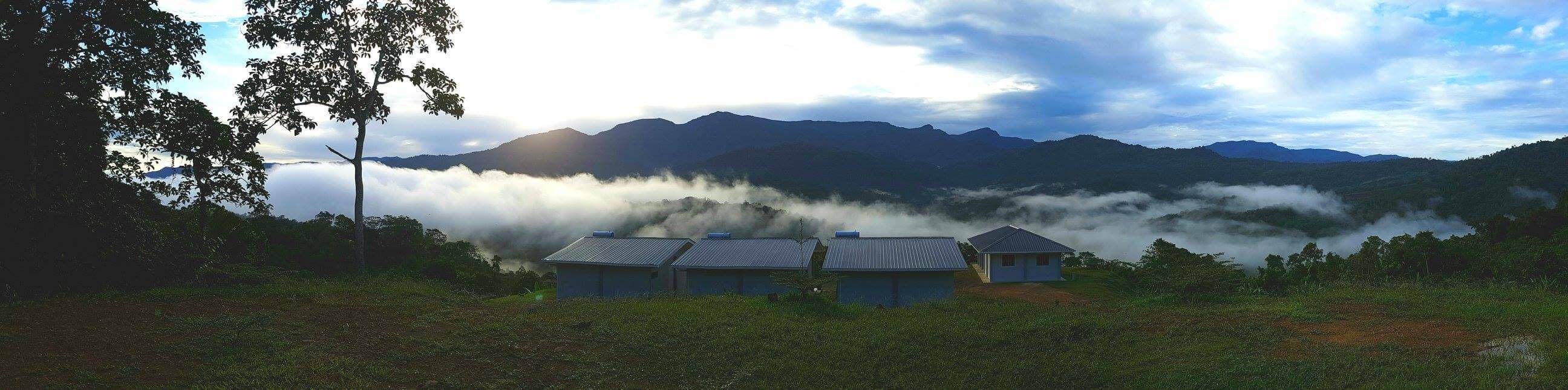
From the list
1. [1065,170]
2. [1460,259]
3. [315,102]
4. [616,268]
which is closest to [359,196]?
[315,102]

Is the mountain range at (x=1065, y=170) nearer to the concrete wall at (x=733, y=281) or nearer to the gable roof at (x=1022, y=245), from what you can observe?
the gable roof at (x=1022, y=245)

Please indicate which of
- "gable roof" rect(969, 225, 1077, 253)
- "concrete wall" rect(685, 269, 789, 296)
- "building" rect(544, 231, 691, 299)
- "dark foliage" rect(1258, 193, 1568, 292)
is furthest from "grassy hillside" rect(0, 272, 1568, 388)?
"gable roof" rect(969, 225, 1077, 253)

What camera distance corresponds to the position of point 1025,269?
3372 centimetres

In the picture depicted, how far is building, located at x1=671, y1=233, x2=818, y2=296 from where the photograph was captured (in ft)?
86.8

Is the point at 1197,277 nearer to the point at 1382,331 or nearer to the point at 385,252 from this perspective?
the point at 1382,331

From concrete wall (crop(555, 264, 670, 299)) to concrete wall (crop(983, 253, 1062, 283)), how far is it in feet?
53.2

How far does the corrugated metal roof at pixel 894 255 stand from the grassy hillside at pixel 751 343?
10.8 m

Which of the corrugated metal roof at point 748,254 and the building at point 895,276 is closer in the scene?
the building at point 895,276

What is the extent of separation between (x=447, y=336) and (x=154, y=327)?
3660mm

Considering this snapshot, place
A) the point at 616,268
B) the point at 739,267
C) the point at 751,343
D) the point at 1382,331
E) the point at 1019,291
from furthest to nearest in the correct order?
the point at 1019,291 → the point at 616,268 → the point at 739,267 → the point at 751,343 → the point at 1382,331

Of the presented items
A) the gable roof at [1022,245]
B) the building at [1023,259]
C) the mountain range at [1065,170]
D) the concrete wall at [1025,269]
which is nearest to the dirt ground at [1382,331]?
the gable roof at [1022,245]

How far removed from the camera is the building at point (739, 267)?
A: 2645 centimetres

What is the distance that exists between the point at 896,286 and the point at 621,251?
12.0 meters

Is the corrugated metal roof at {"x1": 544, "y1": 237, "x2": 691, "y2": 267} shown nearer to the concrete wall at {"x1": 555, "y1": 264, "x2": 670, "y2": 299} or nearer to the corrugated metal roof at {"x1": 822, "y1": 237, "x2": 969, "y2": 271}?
the concrete wall at {"x1": 555, "y1": 264, "x2": 670, "y2": 299}
